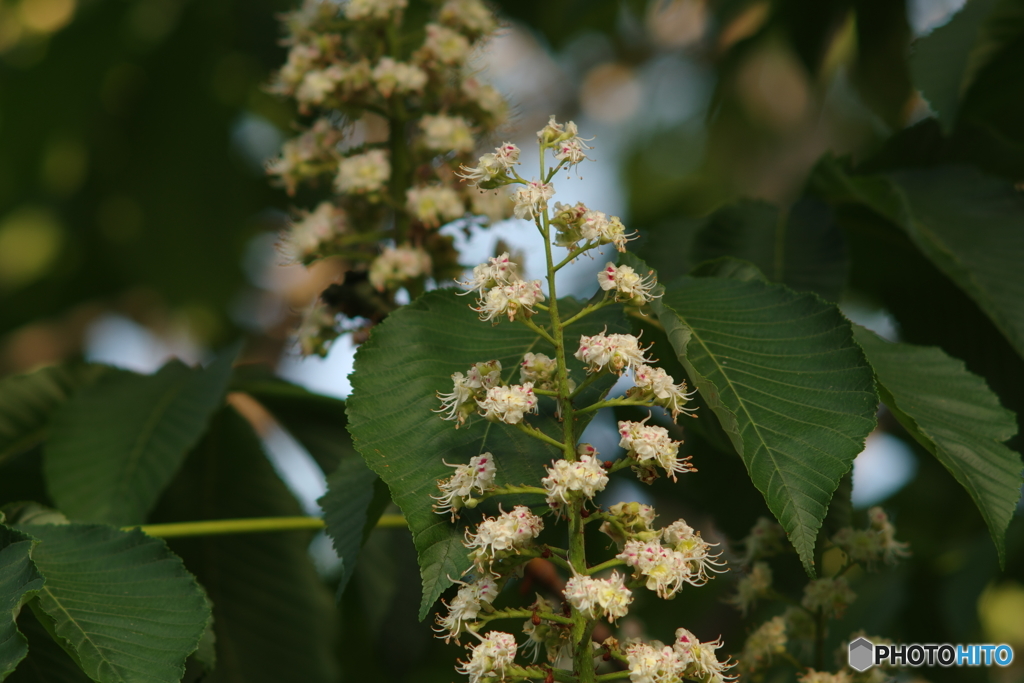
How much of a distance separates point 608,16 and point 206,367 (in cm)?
263

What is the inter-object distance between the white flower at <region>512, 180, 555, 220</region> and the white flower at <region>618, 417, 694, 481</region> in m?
0.31

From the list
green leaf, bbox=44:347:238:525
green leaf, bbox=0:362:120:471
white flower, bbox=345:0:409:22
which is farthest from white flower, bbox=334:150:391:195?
green leaf, bbox=0:362:120:471

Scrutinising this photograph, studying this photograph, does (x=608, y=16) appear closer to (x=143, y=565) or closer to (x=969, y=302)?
(x=969, y=302)

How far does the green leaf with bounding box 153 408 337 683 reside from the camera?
209cm

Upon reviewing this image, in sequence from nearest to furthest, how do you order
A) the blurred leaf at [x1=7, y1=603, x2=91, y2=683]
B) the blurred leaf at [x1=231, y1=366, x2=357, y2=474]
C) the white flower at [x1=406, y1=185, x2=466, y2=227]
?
1. the blurred leaf at [x1=7, y1=603, x2=91, y2=683]
2. the white flower at [x1=406, y1=185, x2=466, y2=227]
3. the blurred leaf at [x1=231, y1=366, x2=357, y2=474]

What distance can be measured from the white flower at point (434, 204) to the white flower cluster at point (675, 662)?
3.61 ft

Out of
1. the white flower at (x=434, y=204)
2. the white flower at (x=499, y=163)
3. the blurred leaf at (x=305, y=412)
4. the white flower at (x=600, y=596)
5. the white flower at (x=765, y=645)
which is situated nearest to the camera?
the white flower at (x=600, y=596)

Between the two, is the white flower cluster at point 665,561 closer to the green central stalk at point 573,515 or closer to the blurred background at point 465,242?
the green central stalk at point 573,515

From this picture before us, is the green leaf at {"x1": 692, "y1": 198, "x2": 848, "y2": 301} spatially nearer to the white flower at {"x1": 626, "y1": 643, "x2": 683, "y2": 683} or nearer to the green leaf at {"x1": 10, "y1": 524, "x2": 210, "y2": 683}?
→ the white flower at {"x1": 626, "y1": 643, "x2": 683, "y2": 683}

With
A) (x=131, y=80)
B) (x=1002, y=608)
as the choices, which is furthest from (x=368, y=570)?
(x=1002, y=608)

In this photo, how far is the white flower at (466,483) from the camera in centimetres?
120

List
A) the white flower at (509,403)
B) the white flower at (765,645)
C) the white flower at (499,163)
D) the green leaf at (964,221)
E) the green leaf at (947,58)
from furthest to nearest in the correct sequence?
1. the green leaf at (947,58)
2. the green leaf at (964,221)
3. the white flower at (765,645)
4. the white flower at (499,163)
5. the white flower at (509,403)

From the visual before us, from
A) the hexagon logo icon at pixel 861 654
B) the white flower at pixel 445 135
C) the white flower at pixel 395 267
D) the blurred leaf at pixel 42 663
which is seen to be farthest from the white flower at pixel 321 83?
the hexagon logo icon at pixel 861 654

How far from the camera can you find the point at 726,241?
6.65ft
